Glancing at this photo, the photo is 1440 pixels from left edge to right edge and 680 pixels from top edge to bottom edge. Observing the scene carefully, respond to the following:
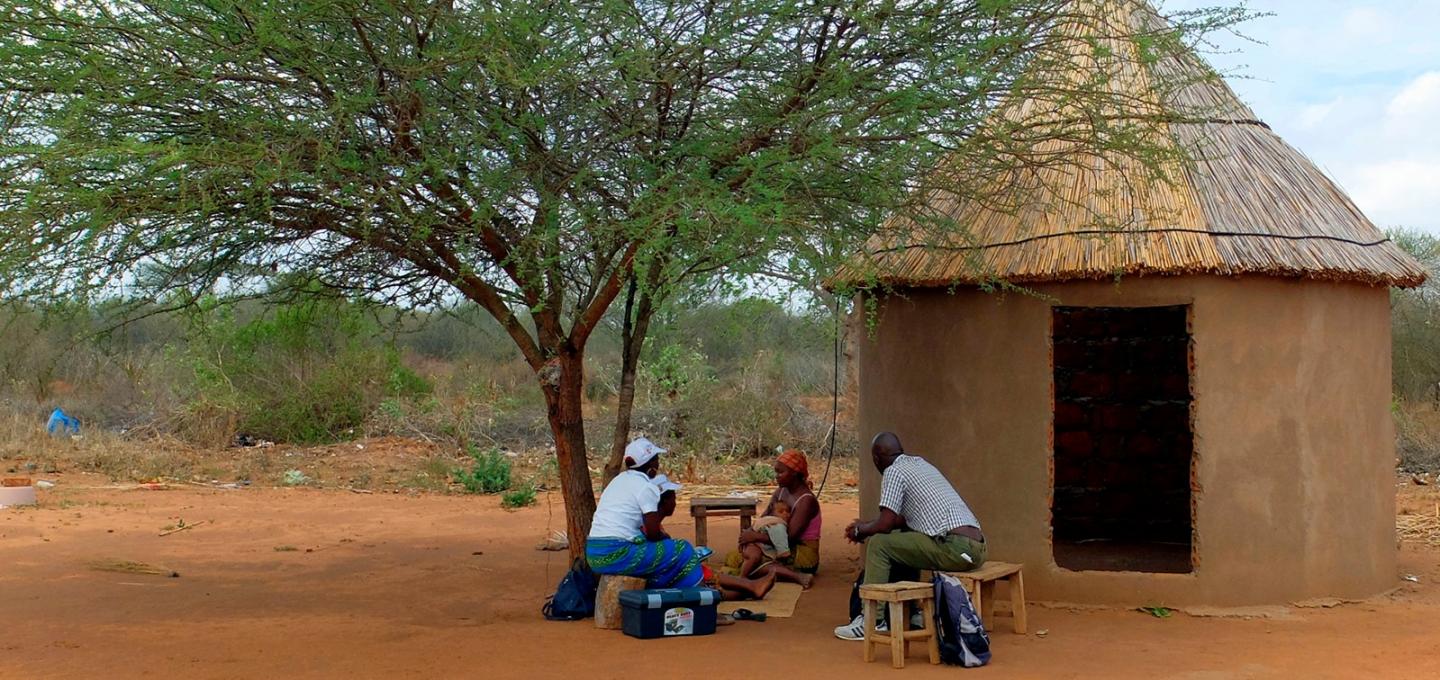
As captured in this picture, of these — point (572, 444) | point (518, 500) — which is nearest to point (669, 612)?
point (572, 444)

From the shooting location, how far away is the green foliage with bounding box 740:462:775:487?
1499 cm

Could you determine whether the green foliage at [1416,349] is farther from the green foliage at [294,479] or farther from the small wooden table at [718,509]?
the green foliage at [294,479]

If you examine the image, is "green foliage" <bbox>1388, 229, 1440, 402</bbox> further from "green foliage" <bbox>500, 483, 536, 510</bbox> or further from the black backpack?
the black backpack

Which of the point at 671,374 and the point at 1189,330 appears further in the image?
the point at 671,374

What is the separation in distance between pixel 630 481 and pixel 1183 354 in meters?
6.28

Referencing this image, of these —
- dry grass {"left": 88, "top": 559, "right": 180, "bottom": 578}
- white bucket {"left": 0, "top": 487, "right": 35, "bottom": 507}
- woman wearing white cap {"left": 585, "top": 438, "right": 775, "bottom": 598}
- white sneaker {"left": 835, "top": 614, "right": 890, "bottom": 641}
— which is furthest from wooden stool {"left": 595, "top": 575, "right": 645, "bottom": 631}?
white bucket {"left": 0, "top": 487, "right": 35, "bottom": 507}

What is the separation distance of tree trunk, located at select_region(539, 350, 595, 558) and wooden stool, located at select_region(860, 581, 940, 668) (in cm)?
233

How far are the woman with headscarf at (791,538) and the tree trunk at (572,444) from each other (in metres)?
1.10

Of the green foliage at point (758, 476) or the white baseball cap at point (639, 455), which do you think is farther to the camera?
the green foliage at point (758, 476)

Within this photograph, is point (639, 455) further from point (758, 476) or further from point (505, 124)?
point (758, 476)

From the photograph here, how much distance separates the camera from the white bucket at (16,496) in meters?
12.7

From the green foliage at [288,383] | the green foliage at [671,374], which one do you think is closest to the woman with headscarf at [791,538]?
the green foliage at [671,374]

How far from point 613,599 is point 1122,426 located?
20.3ft

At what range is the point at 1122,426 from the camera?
11.5 metres
